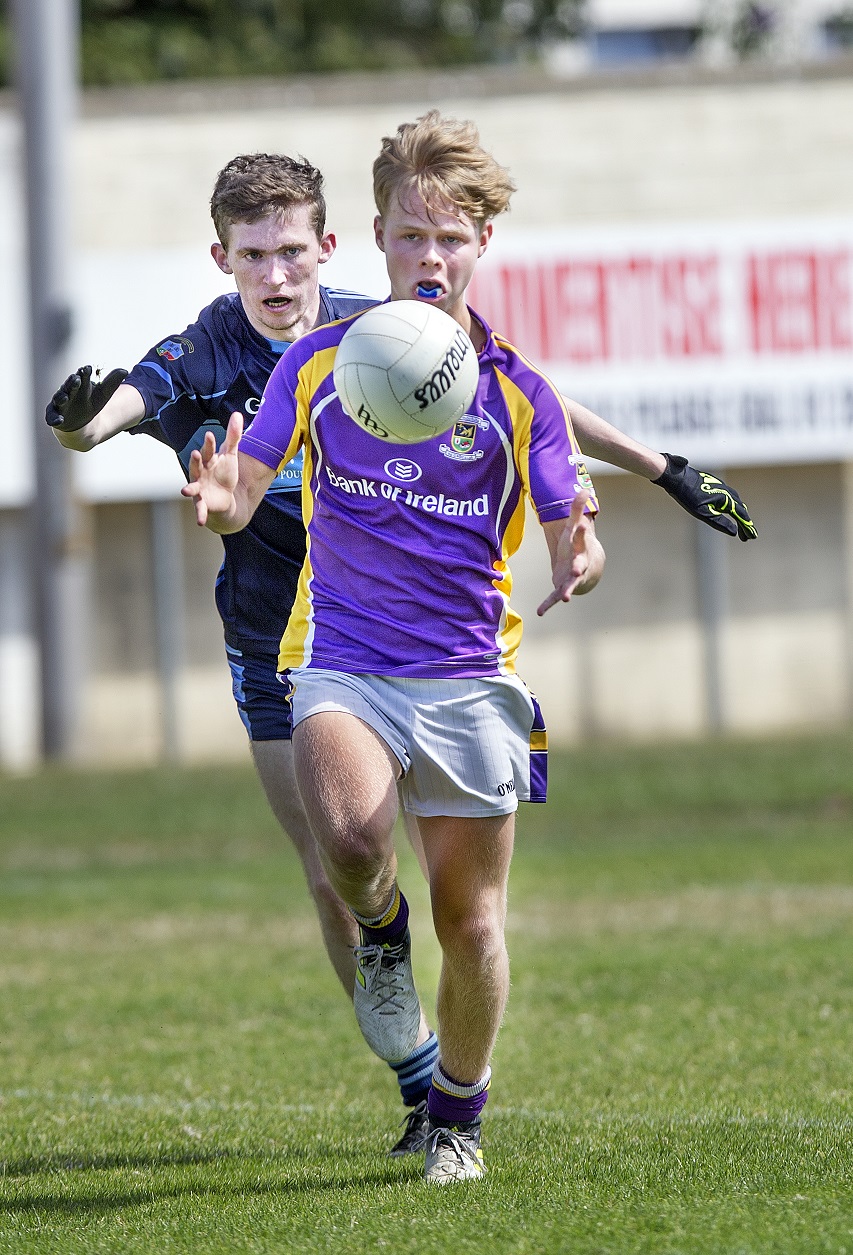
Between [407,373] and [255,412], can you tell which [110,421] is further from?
[407,373]

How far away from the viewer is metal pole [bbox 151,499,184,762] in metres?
21.6

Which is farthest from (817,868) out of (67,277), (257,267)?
(67,277)

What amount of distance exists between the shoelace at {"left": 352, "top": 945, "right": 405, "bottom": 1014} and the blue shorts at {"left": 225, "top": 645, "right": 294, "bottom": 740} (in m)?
0.90

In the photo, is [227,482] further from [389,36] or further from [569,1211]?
[389,36]

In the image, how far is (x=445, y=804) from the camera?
16.4 feet

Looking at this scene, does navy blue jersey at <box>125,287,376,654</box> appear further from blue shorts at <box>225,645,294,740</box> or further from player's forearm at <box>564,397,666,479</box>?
player's forearm at <box>564,397,666,479</box>

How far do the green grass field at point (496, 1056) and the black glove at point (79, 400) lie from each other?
82.0 inches

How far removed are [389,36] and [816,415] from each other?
15100 mm

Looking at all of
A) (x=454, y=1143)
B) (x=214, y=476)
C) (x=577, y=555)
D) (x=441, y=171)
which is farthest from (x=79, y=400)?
(x=454, y=1143)

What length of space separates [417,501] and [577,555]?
0.50 metres

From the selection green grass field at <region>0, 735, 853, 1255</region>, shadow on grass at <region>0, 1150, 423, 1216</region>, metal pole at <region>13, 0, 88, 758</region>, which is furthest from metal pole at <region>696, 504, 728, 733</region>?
shadow on grass at <region>0, 1150, 423, 1216</region>

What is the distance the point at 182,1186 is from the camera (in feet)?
17.5

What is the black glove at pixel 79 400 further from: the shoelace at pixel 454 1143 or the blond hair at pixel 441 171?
the shoelace at pixel 454 1143

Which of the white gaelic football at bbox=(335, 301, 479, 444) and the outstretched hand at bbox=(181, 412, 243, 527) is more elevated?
the white gaelic football at bbox=(335, 301, 479, 444)
